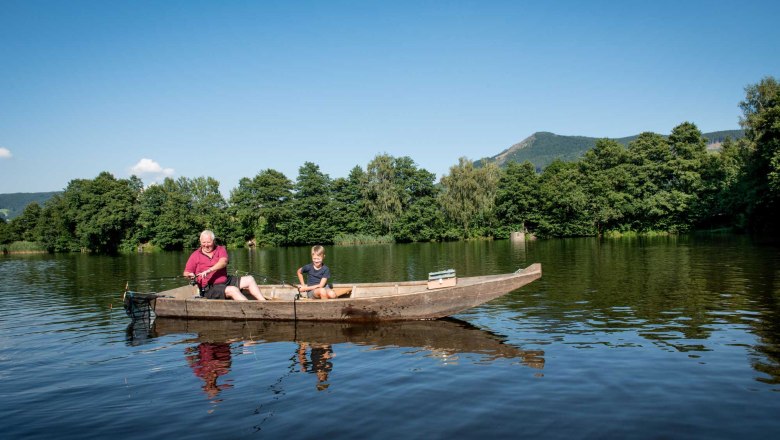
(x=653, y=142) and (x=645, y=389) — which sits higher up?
(x=653, y=142)

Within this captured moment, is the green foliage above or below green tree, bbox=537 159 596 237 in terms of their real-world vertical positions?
below

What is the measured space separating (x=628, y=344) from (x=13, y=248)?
10134 cm

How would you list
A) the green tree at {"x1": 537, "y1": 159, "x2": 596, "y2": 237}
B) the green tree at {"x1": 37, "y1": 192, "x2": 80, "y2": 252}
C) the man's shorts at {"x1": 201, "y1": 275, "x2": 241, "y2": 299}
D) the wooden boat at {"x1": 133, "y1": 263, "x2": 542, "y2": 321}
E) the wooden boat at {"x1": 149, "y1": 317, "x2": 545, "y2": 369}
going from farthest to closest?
the green tree at {"x1": 37, "y1": 192, "x2": 80, "y2": 252} → the green tree at {"x1": 537, "y1": 159, "x2": 596, "y2": 237} → the man's shorts at {"x1": 201, "y1": 275, "x2": 241, "y2": 299} → the wooden boat at {"x1": 133, "y1": 263, "x2": 542, "y2": 321} → the wooden boat at {"x1": 149, "y1": 317, "x2": 545, "y2": 369}

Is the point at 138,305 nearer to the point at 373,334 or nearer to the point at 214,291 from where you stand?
the point at 214,291

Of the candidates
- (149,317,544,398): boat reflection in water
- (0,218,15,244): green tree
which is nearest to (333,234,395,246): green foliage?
(149,317,544,398): boat reflection in water

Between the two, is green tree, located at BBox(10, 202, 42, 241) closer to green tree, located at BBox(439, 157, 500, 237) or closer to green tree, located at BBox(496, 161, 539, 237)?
green tree, located at BBox(439, 157, 500, 237)

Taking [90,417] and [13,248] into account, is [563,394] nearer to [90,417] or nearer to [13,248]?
[90,417]

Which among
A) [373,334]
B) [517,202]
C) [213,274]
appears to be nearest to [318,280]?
[373,334]

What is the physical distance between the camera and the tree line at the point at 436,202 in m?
62.1

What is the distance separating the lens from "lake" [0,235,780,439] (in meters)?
6.44

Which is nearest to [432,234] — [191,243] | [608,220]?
[608,220]

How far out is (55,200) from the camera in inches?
3573

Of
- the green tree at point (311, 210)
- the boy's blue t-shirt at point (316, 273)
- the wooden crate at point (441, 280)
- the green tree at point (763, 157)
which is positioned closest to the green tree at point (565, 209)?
the green tree at point (763, 157)

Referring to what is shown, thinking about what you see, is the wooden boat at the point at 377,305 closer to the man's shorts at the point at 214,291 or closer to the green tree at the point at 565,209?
the man's shorts at the point at 214,291
